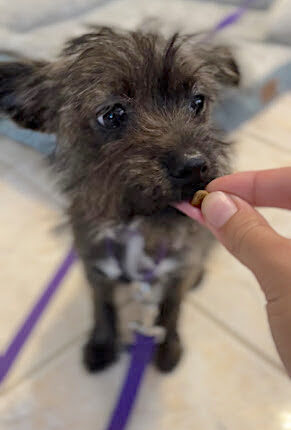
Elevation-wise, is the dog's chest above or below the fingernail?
below

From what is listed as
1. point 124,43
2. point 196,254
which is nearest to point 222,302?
point 196,254

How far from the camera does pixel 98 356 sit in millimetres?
1124

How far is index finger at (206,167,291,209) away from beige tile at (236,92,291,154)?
3.57ft

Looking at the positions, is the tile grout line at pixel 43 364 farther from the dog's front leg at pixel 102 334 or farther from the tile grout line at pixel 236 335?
the tile grout line at pixel 236 335

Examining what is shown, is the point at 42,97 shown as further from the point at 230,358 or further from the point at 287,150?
the point at 287,150

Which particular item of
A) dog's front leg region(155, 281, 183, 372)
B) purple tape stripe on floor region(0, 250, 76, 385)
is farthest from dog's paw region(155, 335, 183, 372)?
purple tape stripe on floor region(0, 250, 76, 385)

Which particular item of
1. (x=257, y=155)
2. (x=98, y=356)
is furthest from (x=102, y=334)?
(x=257, y=155)

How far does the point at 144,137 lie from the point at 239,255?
0.36 metres

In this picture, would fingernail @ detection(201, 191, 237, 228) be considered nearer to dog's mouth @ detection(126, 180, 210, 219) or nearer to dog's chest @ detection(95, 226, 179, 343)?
dog's mouth @ detection(126, 180, 210, 219)

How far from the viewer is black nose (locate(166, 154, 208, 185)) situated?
76cm

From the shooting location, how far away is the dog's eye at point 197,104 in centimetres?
98

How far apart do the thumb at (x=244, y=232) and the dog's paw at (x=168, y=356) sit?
0.57m

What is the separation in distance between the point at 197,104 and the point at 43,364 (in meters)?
0.77

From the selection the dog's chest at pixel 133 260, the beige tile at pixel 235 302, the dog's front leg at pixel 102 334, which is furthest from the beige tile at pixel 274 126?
the dog's front leg at pixel 102 334
